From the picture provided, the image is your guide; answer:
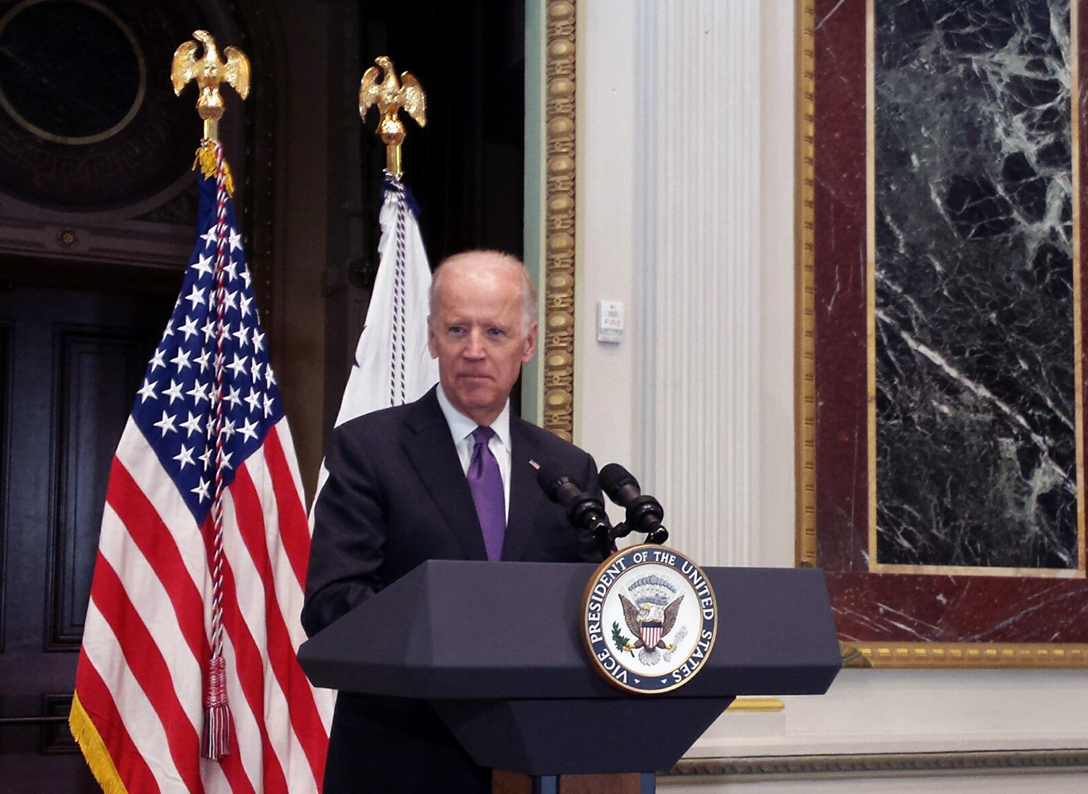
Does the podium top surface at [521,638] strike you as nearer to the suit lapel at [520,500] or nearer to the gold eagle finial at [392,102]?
the suit lapel at [520,500]

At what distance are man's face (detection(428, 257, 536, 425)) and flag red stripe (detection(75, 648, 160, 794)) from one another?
5.75ft

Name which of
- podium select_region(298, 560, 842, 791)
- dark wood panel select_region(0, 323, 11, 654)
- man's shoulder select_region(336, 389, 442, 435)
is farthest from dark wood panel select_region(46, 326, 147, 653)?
podium select_region(298, 560, 842, 791)

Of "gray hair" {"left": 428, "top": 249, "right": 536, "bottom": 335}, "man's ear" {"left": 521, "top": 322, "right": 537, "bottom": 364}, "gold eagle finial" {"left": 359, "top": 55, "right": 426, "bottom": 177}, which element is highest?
"gold eagle finial" {"left": 359, "top": 55, "right": 426, "bottom": 177}

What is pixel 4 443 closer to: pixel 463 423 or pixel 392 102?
pixel 392 102

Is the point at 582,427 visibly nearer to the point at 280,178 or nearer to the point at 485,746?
the point at 485,746

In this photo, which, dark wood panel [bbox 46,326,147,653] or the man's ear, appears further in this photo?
dark wood panel [bbox 46,326,147,653]

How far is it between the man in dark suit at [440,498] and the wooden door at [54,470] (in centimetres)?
365

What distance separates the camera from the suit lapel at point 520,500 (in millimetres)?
2084

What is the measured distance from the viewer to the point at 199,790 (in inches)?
142

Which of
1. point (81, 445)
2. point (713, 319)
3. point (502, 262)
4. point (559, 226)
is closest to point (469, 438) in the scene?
point (502, 262)

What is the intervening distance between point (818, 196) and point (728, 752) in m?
1.63

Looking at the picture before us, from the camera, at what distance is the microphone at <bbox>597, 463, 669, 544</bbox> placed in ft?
6.01

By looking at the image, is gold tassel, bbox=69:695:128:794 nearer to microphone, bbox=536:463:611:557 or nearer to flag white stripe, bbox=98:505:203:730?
flag white stripe, bbox=98:505:203:730

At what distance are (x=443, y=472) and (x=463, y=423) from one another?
112 millimetres
